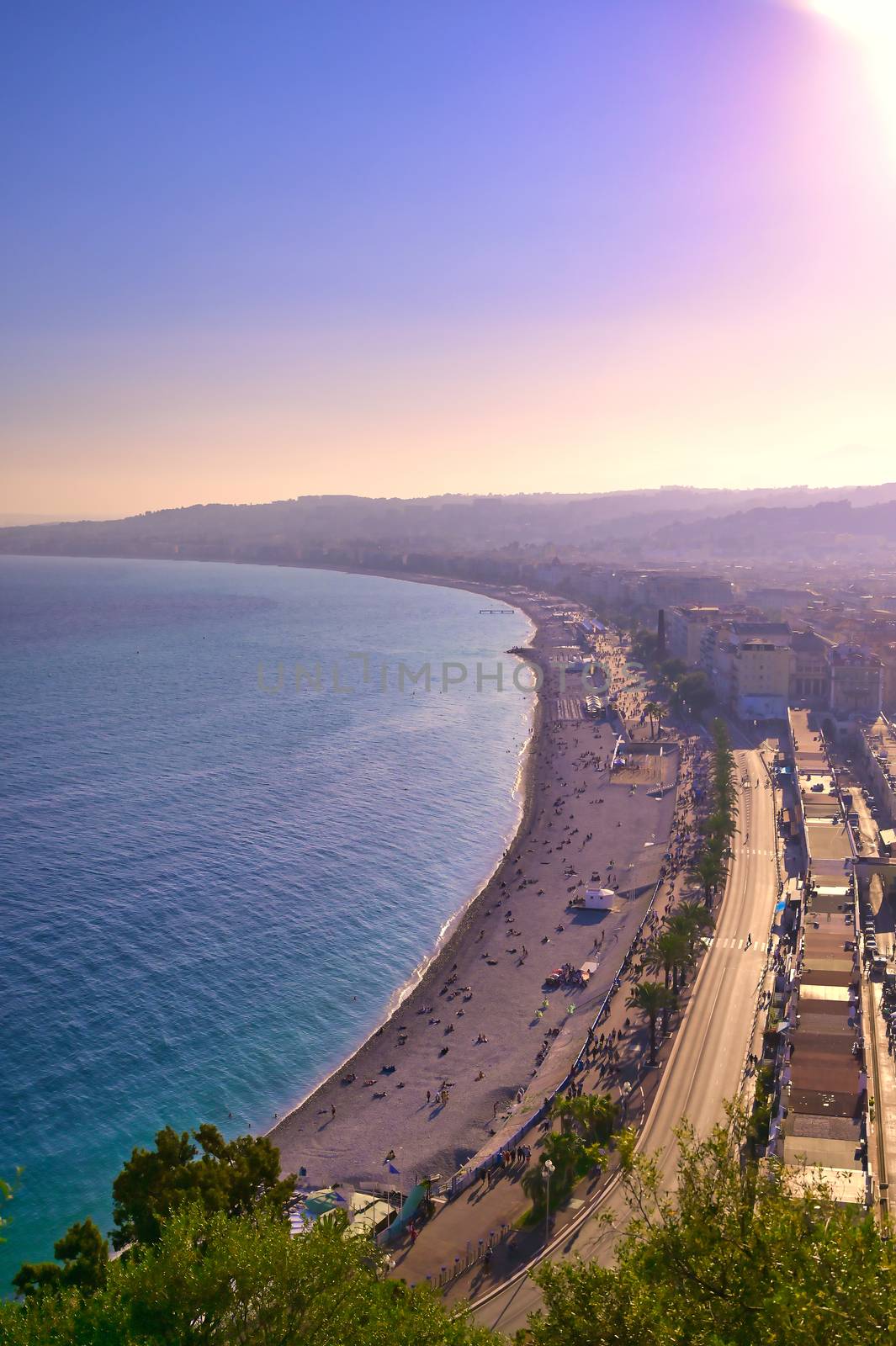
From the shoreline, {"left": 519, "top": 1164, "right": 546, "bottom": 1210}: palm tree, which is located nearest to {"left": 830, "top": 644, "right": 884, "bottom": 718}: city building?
the shoreline

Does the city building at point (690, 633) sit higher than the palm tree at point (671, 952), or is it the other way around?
the city building at point (690, 633)

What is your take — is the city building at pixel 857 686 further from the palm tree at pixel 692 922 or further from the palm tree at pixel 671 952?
the palm tree at pixel 671 952

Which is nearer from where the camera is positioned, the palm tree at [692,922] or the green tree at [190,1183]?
the green tree at [190,1183]

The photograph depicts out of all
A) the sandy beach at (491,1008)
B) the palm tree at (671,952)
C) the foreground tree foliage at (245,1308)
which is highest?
the foreground tree foliage at (245,1308)

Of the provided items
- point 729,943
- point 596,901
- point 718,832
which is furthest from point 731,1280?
point 718,832

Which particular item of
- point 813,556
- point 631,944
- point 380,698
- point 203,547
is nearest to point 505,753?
point 380,698

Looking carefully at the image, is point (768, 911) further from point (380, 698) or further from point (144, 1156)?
point (380, 698)

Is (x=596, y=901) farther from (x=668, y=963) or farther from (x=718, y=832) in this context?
(x=668, y=963)

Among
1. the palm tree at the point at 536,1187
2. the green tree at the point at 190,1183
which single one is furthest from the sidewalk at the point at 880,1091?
the green tree at the point at 190,1183
